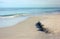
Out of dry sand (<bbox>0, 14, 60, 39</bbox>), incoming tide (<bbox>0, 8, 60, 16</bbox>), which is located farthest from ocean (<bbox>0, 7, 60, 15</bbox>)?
dry sand (<bbox>0, 14, 60, 39</bbox>)

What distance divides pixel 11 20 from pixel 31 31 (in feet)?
1.23

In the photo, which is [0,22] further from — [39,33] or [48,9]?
[48,9]

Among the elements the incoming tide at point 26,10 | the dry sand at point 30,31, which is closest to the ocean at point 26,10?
the incoming tide at point 26,10

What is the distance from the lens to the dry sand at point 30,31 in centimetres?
132

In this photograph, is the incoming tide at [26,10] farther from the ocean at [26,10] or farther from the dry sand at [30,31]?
the dry sand at [30,31]

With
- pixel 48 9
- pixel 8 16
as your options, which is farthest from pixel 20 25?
pixel 48 9

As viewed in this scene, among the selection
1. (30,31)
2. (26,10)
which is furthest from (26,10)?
(30,31)

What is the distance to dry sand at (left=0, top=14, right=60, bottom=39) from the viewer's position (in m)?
1.32

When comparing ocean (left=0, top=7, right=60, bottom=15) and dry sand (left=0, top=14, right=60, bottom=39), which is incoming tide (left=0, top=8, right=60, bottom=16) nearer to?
ocean (left=0, top=7, right=60, bottom=15)

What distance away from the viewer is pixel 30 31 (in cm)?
142

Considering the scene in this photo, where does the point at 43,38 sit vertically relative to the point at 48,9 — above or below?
below

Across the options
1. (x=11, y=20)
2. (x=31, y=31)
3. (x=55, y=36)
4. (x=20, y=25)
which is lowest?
(x=55, y=36)

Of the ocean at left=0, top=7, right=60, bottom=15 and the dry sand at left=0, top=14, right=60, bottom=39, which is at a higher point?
the ocean at left=0, top=7, right=60, bottom=15

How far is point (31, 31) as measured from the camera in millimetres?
1415
